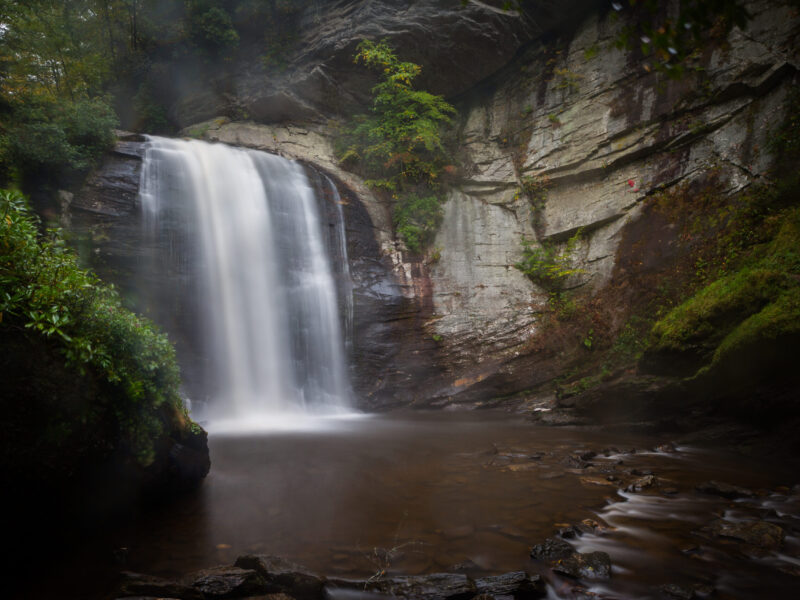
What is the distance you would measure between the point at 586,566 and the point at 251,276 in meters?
9.63

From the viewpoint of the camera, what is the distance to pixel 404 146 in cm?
1357

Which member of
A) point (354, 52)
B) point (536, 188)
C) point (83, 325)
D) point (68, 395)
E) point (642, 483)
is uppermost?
point (354, 52)

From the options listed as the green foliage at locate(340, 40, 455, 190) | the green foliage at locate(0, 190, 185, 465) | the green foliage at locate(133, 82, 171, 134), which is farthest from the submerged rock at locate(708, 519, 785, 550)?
the green foliage at locate(133, 82, 171, 134)

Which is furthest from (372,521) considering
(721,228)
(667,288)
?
(721,228)

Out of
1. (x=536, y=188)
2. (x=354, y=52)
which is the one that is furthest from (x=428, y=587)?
(x=354, y=52)

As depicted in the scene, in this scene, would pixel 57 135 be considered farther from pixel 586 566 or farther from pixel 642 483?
pixel 642 483

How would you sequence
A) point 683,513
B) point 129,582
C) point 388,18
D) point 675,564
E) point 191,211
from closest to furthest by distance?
point 129,582, point 675,564, point 683,513, point 191,211, point 388,18

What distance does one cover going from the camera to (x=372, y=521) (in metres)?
3.74

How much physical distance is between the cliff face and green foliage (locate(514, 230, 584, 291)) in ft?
0.62

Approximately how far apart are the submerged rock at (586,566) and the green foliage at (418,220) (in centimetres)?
1027

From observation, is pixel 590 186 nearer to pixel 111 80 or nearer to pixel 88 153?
pixel 88 153

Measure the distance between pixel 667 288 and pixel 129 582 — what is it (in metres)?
9.81

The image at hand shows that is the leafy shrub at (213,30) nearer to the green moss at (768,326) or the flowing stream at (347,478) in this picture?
the flowing stream at (347,478)

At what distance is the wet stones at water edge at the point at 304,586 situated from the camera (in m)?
2.53
